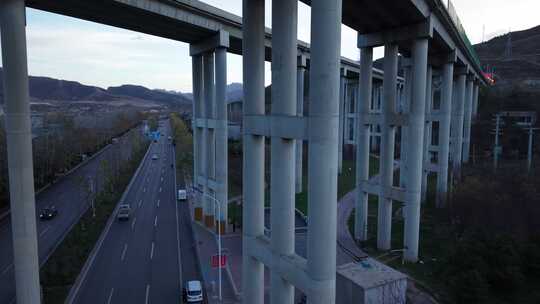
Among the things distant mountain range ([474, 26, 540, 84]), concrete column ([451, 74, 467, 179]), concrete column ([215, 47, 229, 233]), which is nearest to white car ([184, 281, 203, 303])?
concrete column ([215, 47, 229, 233])

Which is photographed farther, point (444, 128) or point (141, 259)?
point (444, 128)

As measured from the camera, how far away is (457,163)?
4175cm

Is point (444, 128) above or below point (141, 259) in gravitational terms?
above

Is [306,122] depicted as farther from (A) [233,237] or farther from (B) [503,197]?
(B) [503,197]

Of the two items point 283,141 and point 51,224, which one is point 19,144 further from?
point 51,224

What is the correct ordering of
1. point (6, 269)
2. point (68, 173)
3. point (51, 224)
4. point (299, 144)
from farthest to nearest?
point (68, 173)
point (299, 144)
point (51, 224)
point (6, 269)

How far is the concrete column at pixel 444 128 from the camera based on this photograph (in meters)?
30.6

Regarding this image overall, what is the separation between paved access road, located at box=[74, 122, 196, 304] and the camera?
1867 centimetres

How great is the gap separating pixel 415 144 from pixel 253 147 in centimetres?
1165

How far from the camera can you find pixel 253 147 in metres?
13.1

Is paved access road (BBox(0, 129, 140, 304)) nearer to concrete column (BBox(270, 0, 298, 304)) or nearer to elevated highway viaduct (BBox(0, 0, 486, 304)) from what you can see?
elevated highway viaduct (BBox(0, 0, 486, 304))

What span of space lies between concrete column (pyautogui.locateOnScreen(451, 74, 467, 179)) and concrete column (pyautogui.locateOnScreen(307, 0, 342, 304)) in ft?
113

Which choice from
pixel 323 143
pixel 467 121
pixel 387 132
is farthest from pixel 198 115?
pixel 467 121

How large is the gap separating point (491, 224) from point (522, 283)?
274 inches
